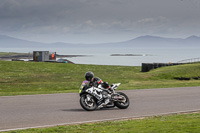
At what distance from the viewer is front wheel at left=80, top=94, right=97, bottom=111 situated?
41.2 feet

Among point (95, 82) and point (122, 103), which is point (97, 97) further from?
point (122, 103)

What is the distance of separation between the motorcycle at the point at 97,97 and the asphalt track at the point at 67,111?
0.24 metres

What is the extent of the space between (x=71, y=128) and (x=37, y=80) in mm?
23586

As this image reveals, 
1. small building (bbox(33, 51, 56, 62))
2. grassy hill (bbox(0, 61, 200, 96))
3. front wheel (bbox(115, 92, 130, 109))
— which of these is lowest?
front wheel (bbox(115, 92, 130, 109))

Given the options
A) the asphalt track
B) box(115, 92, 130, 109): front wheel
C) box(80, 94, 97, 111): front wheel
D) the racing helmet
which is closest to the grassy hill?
the asphalt track

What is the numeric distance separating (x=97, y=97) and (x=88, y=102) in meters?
0.41

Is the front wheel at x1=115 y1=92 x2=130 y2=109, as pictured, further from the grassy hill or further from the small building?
the small building

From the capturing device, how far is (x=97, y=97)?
41.6 ft

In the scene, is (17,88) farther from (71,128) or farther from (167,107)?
(71,128)

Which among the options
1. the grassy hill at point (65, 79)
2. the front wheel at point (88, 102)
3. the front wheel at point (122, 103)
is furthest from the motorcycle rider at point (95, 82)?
the grassy hill at point (65, 79)

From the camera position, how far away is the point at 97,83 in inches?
504

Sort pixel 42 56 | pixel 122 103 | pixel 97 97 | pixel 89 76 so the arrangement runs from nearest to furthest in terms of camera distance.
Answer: pixel 89 76 < pixel 97 97 < pixel 122 103 < pixel 42 56

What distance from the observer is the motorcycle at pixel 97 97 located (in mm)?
12555

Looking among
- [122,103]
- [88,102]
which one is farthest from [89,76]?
[122,103]
